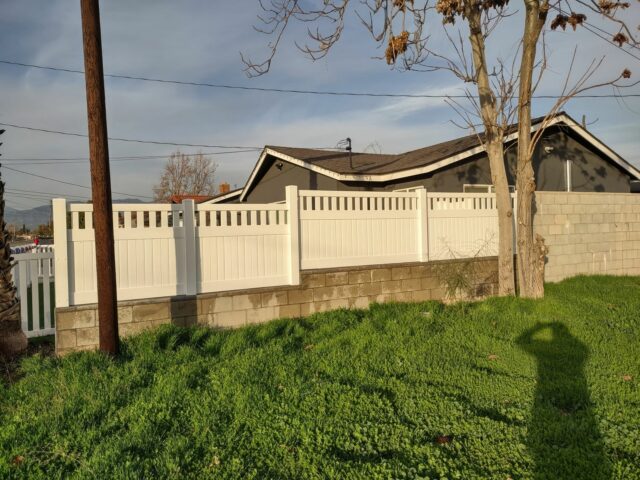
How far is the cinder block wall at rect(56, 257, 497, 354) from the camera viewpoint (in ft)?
17.2

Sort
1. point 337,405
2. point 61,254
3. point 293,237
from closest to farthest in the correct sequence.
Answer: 1. point 337,405
2. point 61,254
3. point 293,237

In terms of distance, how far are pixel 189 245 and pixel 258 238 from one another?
0.95 m

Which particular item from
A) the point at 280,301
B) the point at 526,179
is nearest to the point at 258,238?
the point at 280,301

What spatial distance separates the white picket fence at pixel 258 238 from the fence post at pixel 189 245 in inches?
0.5

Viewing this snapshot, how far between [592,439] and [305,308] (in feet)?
13.3

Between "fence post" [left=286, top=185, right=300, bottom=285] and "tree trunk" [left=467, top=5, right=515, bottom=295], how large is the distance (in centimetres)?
353

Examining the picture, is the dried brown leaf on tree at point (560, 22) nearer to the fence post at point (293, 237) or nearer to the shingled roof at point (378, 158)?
the shingled roof at point (378, 158)

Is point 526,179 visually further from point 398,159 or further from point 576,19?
point 398,159

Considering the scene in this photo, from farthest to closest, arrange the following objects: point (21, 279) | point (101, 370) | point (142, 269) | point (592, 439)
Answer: point (21, 279) → point (142, 269) → point (101, 370) → point (592, 439)

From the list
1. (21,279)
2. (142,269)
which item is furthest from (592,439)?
(21,279)

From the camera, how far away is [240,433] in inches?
128

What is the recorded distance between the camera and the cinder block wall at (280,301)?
206 inches

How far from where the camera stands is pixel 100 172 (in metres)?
4.74

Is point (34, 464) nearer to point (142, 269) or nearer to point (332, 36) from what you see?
point (142, 269)
